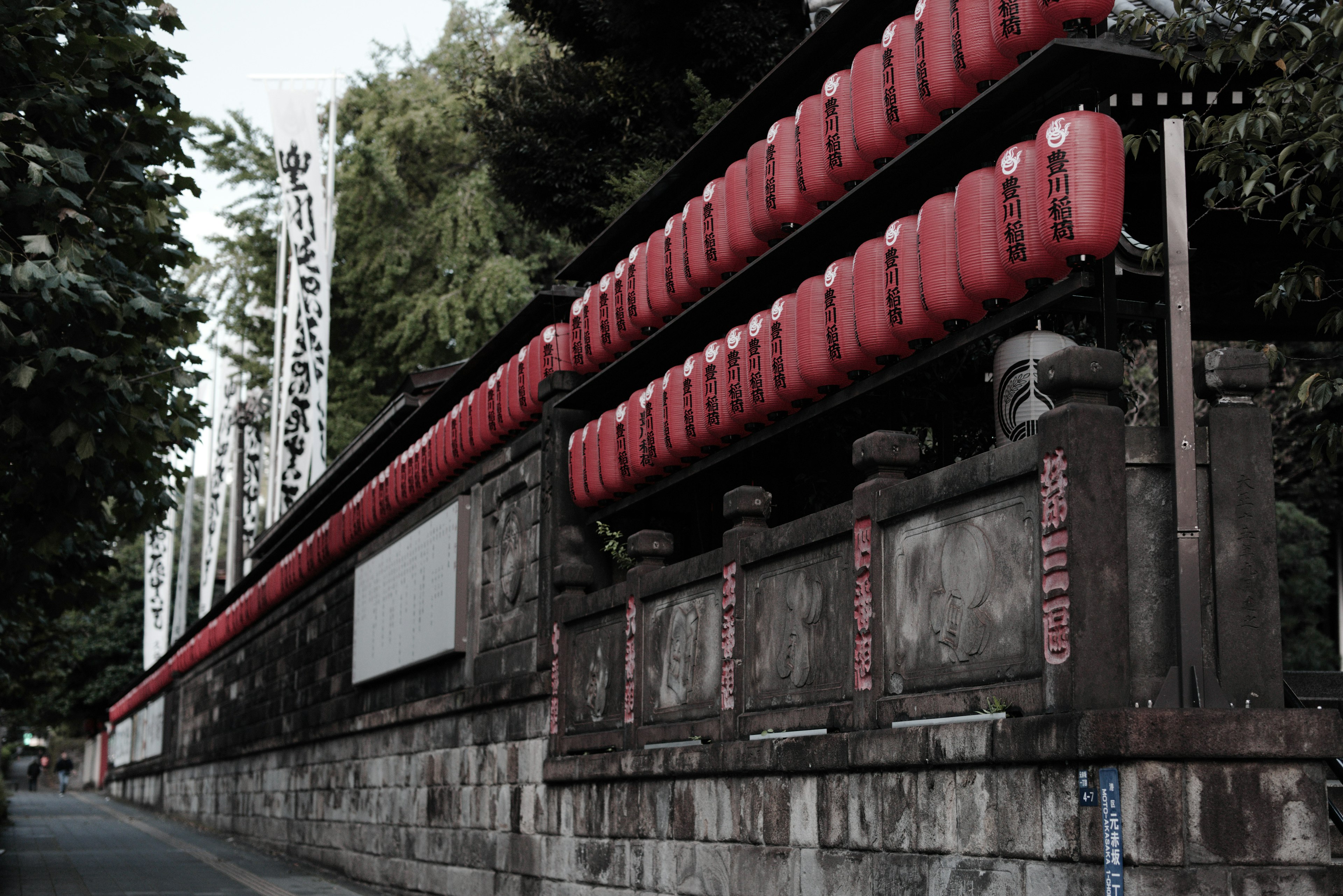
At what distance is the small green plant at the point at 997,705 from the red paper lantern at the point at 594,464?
5.82 m

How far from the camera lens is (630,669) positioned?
10.4 m

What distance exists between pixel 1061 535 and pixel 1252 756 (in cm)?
109

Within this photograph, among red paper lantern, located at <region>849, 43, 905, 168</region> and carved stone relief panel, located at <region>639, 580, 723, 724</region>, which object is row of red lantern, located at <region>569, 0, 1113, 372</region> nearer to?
red paper lantern, located at <region>849, 43, 905, 168</region>

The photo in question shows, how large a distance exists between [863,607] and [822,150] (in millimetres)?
3220

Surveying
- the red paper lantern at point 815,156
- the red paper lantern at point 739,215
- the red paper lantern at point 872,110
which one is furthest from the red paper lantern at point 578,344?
the red paper lantern at point 872,110

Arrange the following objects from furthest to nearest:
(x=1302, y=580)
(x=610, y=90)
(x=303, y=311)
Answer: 1. (x=303, y=311)
2. (x=1302, y=580)
3. (x=610, y=90)

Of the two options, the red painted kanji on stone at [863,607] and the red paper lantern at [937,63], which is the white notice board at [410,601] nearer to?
the red painted kanji on stone at [863,607]

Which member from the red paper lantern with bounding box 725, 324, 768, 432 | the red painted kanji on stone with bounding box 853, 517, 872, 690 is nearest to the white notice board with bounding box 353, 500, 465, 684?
the red paper lantern with bounding box 725, 324, 768, 432

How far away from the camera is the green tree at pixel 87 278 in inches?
386

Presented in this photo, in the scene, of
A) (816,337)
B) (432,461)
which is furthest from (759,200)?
(432,461)

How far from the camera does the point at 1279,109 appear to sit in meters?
7.24

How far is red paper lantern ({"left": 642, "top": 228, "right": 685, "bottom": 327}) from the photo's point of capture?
1098cm

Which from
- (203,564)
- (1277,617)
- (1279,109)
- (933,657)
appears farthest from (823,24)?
(203,564)

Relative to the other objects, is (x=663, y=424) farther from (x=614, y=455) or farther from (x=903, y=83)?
(x=903, y=83)
